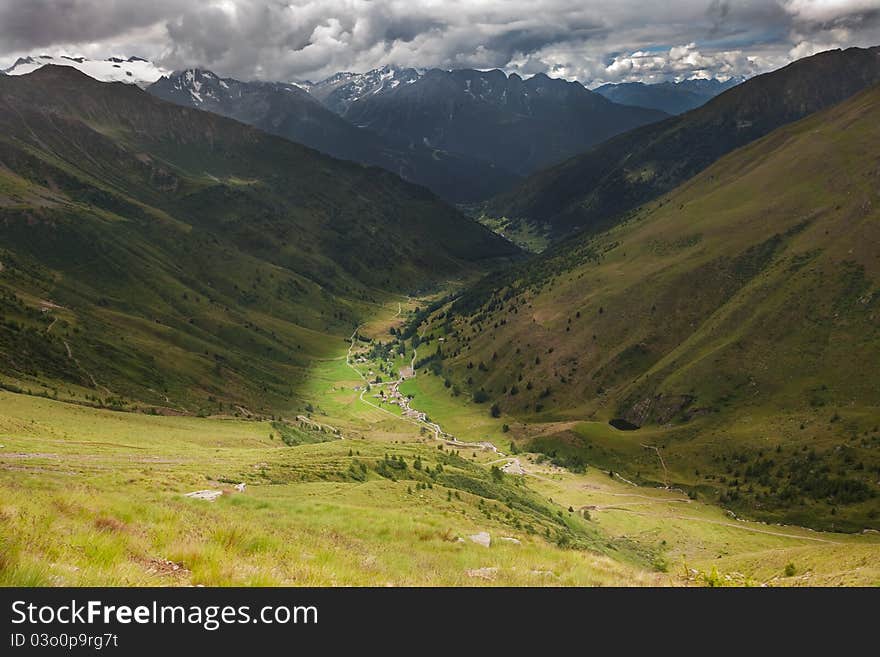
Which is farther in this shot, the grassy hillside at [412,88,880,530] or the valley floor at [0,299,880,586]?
the grassy hillside at [412,88,880,530]

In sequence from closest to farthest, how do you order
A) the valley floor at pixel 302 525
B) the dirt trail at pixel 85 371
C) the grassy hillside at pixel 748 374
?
the valley floor at pixel 302 525, the grassy hillside at pixel 748 374, the dirt trail at pixel 85 371

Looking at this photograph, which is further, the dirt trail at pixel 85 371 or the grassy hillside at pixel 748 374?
the dirt trail at pixel 85 371

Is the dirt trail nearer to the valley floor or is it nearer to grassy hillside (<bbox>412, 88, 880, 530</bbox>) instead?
the valley floor

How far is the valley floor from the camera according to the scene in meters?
13.3

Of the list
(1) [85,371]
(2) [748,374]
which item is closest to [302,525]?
(1) [85,371]

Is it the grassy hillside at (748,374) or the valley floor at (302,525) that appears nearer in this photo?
the valley floor at (302,525)

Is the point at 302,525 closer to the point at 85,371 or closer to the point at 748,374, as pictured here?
the point at 85,371

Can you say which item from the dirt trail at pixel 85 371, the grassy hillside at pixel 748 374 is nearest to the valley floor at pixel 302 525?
the grassy hillside at pixel 748 374

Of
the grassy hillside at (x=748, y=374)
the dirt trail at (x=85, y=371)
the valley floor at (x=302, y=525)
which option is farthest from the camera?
the dirt trail at (x=85, y=371)

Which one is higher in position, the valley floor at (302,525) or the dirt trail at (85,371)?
the dirt trail at (85,371)

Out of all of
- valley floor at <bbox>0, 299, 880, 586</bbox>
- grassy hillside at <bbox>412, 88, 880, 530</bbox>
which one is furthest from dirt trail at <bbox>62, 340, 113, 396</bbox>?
grassy hillside at <bbox>412, 88, 880, 530</bbox>

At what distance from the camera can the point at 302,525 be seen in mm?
25766

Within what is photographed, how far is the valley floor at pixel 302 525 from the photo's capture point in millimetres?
13257

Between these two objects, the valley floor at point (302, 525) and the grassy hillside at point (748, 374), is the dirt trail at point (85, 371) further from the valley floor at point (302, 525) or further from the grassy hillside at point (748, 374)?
the grassy hillside at point (748, 374)
